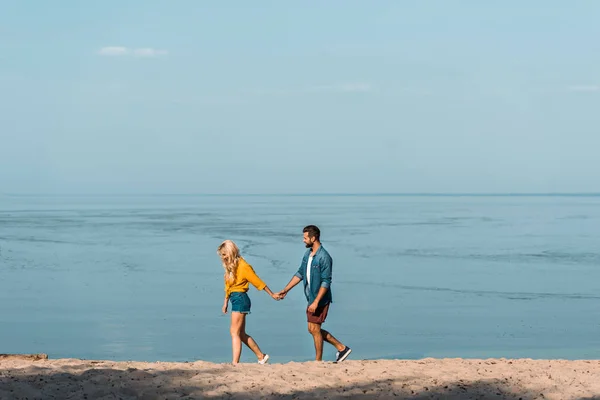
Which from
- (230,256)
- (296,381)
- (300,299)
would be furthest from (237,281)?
(300,299)

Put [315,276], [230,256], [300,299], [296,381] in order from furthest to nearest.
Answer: [300,299], [315,276], [230,256], [296,381]

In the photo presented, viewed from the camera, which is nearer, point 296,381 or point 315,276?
point 296,381

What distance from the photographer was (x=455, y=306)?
18.2 m

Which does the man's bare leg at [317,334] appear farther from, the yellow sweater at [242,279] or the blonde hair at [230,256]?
the blonde hair at [230,256]

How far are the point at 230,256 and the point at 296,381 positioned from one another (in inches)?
71.0

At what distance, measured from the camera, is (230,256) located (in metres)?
9.95

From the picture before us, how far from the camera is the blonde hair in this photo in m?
9.92

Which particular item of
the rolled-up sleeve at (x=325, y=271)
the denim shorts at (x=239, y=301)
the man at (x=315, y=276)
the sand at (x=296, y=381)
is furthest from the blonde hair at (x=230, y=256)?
the sand at (x=296, y=381)

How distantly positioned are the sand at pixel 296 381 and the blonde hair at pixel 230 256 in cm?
99

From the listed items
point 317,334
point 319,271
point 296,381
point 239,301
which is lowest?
point 296,381

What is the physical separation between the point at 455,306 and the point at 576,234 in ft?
81.6

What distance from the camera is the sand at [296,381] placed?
26.8 ft

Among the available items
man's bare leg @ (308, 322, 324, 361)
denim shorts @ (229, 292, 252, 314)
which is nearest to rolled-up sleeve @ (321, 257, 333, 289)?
man's bare leg @ (308, 322, 324, 361)

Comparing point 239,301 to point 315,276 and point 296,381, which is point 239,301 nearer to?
point 315,276
